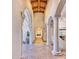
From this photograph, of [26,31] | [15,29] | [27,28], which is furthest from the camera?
[26,31]

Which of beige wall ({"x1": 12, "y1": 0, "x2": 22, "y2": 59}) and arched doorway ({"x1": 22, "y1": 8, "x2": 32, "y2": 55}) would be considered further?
arched doorway ({"x1": 22, "y1": 8, "x2": 32, "y2": 55})

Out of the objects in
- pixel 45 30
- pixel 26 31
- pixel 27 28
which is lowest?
pixel 26 31

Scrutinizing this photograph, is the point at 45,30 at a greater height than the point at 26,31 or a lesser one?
greater

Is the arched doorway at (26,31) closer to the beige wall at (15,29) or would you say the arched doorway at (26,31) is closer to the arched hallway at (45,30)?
the arched hallway at (45,30)

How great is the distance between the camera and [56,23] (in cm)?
1002

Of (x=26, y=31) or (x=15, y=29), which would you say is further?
(x=26, y=31)

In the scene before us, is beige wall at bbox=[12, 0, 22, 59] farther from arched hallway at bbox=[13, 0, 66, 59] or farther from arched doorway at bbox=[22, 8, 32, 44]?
arched doorway at bbox=[22, 8, 32, 44]

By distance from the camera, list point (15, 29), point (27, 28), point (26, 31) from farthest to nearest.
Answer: point (26, 31) < point (27, 28) < point (15, 29)

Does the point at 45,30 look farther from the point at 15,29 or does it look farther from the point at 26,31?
the point at 15,29

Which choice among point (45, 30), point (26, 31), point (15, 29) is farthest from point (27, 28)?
point (15, 29)

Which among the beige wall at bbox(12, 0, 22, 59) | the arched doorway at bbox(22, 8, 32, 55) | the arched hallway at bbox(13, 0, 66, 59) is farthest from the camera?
the arched doorway at bbox(22, 8, 32, 55)

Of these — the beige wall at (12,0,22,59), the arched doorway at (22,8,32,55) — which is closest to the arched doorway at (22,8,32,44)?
the arched doorway at (22,8,32,55)
